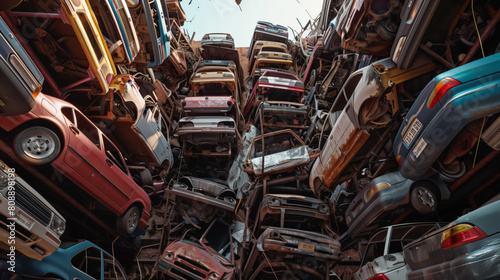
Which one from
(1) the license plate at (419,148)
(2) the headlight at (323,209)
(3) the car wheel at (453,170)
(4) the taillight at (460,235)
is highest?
(4) the taillight at (460,235)

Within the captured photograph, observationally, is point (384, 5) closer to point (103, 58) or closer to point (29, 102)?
point (103, 58)

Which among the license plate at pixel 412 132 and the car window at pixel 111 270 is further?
the car window at pixel 111 270

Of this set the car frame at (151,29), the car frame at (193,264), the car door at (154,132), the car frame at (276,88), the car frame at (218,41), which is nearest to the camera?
the car frame at (193,264)

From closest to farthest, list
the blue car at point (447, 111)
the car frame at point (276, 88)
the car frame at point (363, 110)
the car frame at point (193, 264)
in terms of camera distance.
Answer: the blue car at point (447, 111) → the car frame at point (363, 110) → the car frame at point (193, 264) → the car frame at point (276, 88)

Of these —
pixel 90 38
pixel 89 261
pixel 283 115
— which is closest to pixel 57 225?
pixel 89 261

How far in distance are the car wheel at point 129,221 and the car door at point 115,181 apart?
212mm

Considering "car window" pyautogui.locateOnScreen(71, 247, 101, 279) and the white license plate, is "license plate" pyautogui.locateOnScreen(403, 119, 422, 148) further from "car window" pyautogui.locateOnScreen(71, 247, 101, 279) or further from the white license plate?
"car window" pyautogui.locateOnScreen(71, 247, 101, 279)

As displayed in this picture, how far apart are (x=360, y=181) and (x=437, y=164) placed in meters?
2.02

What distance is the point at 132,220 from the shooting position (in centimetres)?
473

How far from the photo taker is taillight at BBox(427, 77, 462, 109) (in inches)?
96.6

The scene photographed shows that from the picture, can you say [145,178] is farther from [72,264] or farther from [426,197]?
[426,197]

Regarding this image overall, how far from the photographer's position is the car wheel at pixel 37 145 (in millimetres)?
2934

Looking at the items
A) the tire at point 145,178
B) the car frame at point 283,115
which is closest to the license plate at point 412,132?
the car frame at point 283,115

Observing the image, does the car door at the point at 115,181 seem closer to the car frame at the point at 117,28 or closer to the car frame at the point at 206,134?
the car frame at the point at 117,28
